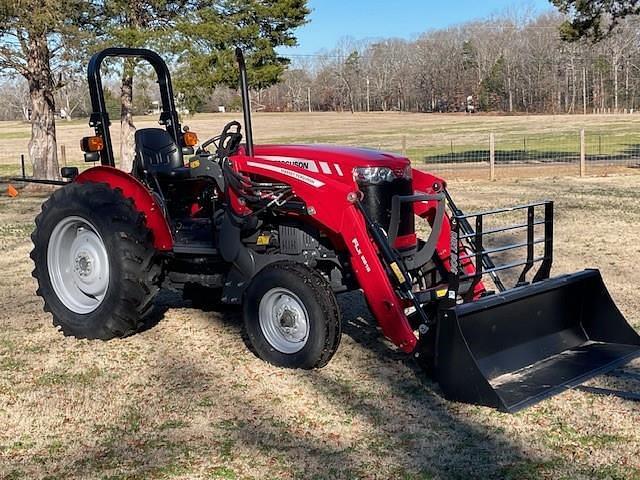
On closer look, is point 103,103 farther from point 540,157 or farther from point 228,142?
point 540,157

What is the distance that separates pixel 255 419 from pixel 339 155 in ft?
5.63

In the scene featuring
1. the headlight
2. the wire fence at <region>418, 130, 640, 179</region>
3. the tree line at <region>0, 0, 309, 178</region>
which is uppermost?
the tree line at <region>0, 0, 309, 178</region>

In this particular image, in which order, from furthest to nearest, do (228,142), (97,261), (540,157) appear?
1. (540,157)
2. (97,261)
3. (228,142)

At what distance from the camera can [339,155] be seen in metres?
4.91

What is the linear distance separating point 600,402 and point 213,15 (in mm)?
17269

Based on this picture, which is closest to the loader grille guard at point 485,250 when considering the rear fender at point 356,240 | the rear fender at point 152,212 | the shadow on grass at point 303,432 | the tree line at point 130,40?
the rear fender at point 356,240

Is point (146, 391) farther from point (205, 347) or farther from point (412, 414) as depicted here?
point (412, 414)

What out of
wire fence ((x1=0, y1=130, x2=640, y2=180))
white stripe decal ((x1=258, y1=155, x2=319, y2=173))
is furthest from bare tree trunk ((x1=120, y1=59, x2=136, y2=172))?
white stripe decal ((x1=258, y1=155, x2=319, y2=173))

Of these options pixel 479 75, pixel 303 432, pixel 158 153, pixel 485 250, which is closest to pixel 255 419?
pixel 303 432

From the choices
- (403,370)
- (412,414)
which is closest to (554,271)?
(403,370)

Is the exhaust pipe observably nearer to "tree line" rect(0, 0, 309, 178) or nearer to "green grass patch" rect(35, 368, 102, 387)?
"green grass patch" rect(35, 368, 102, 387)

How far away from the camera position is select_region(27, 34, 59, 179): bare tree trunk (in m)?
Answer: 17.6

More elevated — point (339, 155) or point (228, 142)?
point (228, 142)

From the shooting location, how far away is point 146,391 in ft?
15.3
